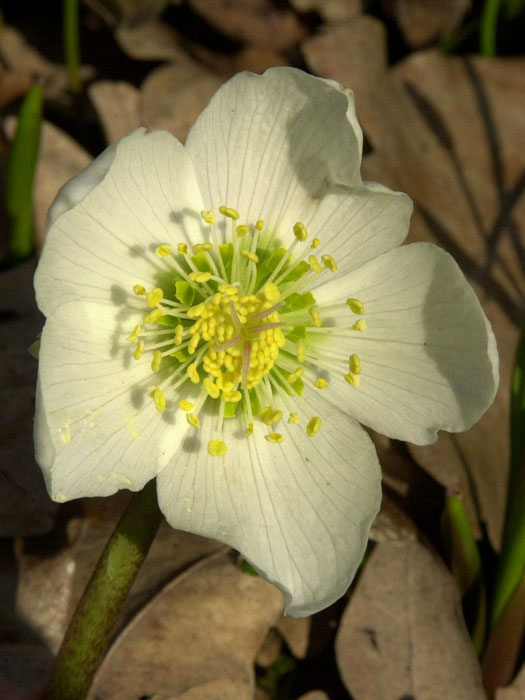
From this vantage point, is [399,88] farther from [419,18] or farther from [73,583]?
[73,583]

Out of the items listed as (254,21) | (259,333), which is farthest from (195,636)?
(254,21)

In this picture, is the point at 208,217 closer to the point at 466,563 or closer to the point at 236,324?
the point at 236,324

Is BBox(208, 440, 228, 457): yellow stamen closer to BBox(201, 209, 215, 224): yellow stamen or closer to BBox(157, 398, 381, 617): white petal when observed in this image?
BBox(157, 398, 381, 617): white petal

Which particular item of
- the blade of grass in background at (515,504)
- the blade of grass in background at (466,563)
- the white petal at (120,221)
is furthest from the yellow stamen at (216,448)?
the blade of grass in background at (515,504)

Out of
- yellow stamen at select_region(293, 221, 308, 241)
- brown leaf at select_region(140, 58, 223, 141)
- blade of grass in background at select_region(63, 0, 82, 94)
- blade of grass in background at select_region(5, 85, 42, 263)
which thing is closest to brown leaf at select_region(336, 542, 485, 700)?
yellow stamen at select_region(293, 221, 308, 241)

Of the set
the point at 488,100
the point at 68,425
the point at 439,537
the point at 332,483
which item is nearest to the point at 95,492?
the point at 68,425

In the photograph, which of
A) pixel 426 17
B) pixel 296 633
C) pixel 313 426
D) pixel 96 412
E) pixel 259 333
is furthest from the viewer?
pixel 426 17
